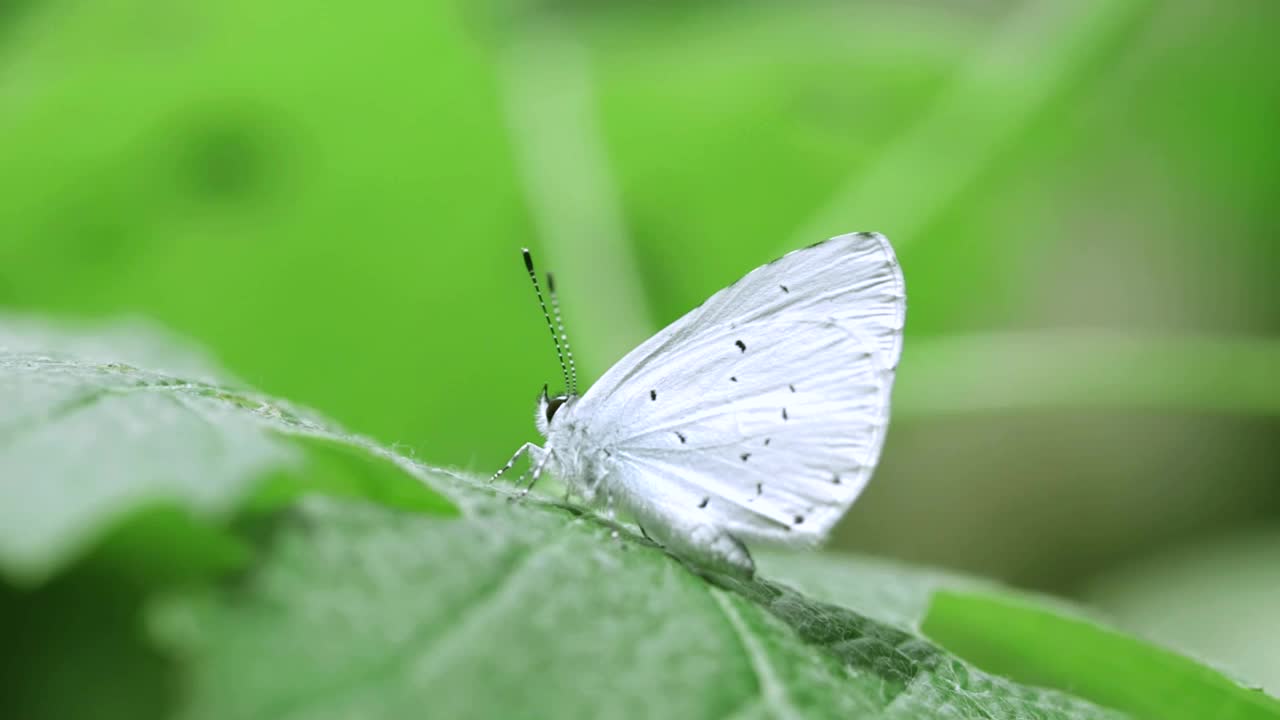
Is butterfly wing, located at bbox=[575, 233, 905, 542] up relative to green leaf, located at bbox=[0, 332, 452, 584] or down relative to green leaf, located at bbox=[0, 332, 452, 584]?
down

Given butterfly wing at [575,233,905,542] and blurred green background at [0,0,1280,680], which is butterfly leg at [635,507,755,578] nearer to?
butterfly wing at [575,233,905,542]

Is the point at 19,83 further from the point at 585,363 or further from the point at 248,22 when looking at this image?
the point at 585,363

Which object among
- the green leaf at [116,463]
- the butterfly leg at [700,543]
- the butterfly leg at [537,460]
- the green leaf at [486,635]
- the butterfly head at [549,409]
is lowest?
the butterfly leg at [700,543]

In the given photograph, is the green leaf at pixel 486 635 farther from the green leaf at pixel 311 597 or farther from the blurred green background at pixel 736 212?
the blurred green background at pixel 736 212

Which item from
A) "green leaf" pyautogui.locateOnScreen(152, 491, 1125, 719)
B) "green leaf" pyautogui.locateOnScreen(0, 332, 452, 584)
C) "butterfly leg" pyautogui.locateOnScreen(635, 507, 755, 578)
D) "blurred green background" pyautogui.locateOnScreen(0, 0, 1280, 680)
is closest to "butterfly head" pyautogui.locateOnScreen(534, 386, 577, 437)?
"butterfly leg" pyautogui.locateOnScreen(635, 507, 755, 578)

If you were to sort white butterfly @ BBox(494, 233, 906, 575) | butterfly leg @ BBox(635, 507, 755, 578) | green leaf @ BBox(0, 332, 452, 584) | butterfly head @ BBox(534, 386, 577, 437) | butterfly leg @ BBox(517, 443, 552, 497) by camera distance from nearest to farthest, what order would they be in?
1. green leaf @ BBox(0, 332, 452, 584)
2. butterfly leg @ BBox(635, 507, 755, 578)
3. white butterfly @ BBox(494, 233, 906, 575)
4. butterfly leg @ BBox(517, 443, 552, 497)
5. butterfly head @ BBox(534, 386, 577, 437)

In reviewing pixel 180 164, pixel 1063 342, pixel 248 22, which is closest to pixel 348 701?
pixel 180 164

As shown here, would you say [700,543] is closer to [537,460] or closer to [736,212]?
[537,460]

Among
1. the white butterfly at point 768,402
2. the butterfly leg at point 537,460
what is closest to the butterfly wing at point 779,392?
the white butterfly at point 768,402
